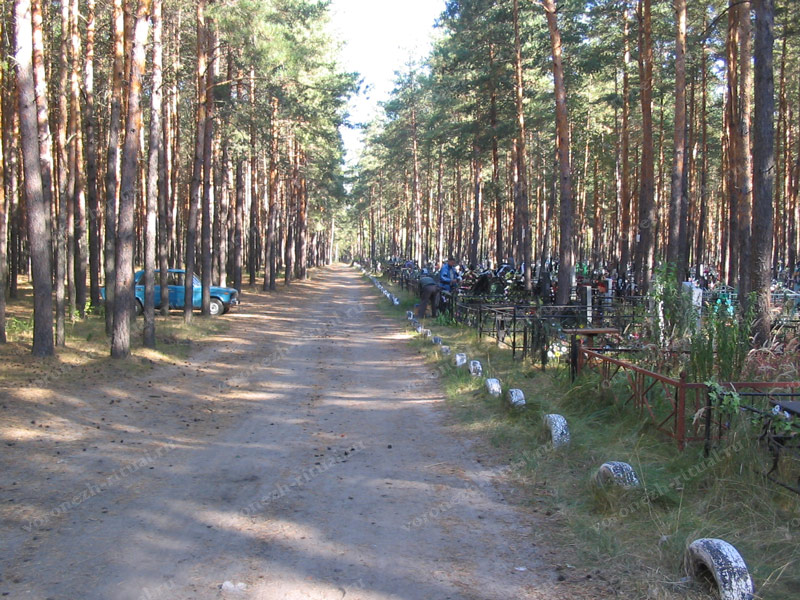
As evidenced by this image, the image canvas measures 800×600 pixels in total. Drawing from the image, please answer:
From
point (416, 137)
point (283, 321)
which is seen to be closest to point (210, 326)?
point (283, 321)

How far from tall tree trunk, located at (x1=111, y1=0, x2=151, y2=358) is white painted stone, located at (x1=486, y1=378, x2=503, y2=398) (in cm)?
728

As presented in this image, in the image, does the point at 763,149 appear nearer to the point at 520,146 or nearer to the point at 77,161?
the point at 77,161

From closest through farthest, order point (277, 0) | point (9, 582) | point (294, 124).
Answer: point (9, 582), point (277, 0), point (294, 124)

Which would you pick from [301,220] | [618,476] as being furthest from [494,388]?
[301,220]

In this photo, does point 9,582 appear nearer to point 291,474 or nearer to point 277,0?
point 291,474

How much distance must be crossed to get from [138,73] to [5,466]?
855 centimetres

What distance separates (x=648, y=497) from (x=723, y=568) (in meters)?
1.53

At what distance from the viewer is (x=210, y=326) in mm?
19391

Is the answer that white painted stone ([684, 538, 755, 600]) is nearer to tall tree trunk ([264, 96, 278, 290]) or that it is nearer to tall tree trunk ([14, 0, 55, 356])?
tall tree trunk ([14, 0, 55, 356])

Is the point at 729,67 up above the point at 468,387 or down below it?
above

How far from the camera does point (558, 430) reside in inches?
281

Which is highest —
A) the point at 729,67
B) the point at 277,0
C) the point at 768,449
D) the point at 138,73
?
the point at 277,0

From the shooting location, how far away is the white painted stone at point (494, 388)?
980cm

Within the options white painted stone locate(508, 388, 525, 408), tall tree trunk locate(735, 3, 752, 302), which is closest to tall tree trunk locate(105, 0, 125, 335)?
white painted stone locate(508, 388, 525, 408)
